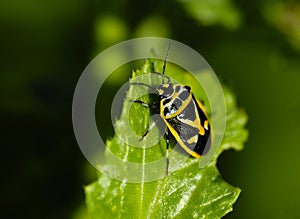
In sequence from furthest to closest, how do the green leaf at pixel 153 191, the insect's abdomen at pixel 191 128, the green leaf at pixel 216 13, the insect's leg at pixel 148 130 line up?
the green leaf at pixel 216 13, the insect's abdomen at pixel 191 128, the insect's leg at pixel 148 130, the green leaf at pixel 153 191

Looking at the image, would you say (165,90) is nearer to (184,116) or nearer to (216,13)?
(184,116)

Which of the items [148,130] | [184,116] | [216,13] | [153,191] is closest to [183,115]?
[184,116]

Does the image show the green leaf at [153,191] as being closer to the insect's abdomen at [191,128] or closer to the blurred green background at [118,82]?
the insect's abdomen at [191,128]

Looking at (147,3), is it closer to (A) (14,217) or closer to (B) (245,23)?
(B) (245,23)

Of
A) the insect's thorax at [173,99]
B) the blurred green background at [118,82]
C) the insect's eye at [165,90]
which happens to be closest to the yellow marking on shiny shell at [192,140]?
the insect's thorax at [173,99]

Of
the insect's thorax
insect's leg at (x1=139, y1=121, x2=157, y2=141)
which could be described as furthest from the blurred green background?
insect's leg at (x1=139, y1=121, x2=157, y2=141)

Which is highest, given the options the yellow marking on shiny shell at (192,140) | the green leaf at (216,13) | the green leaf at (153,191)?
the green leaf at (216,13)

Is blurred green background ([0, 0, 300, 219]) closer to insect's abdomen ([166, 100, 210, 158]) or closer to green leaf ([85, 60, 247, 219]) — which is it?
insect's abdomen ([166, 100, 210, 158])
